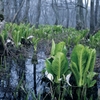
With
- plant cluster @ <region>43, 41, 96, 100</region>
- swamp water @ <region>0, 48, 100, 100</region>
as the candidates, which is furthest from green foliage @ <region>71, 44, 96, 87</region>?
swamp water @ <region>0, 48, 100, 100</region>

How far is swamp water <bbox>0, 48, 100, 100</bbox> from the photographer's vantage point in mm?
2342

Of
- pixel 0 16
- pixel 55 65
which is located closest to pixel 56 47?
pixel 55 65

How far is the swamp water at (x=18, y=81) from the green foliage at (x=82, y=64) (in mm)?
452

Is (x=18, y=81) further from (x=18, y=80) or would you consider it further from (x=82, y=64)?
(x=82, y=64)

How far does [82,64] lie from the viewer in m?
2.31

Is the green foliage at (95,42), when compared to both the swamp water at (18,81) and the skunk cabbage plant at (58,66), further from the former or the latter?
the skunk cabbage plant at (58,66)

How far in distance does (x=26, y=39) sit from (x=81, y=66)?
376cm

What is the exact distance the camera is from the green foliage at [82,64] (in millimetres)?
2283

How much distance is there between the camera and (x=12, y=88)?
8.35 feet

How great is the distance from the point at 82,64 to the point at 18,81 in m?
0.93

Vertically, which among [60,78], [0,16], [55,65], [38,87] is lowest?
[38,87]

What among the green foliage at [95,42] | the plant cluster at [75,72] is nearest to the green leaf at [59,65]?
the plant cluster at [75,72]

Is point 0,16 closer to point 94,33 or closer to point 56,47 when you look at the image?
point 56,47

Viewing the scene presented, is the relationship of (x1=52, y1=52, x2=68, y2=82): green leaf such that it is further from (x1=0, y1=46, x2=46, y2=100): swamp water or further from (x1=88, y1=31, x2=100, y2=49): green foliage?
→ (x1=88, y1=31, x2=100, y2=49): green foliage
